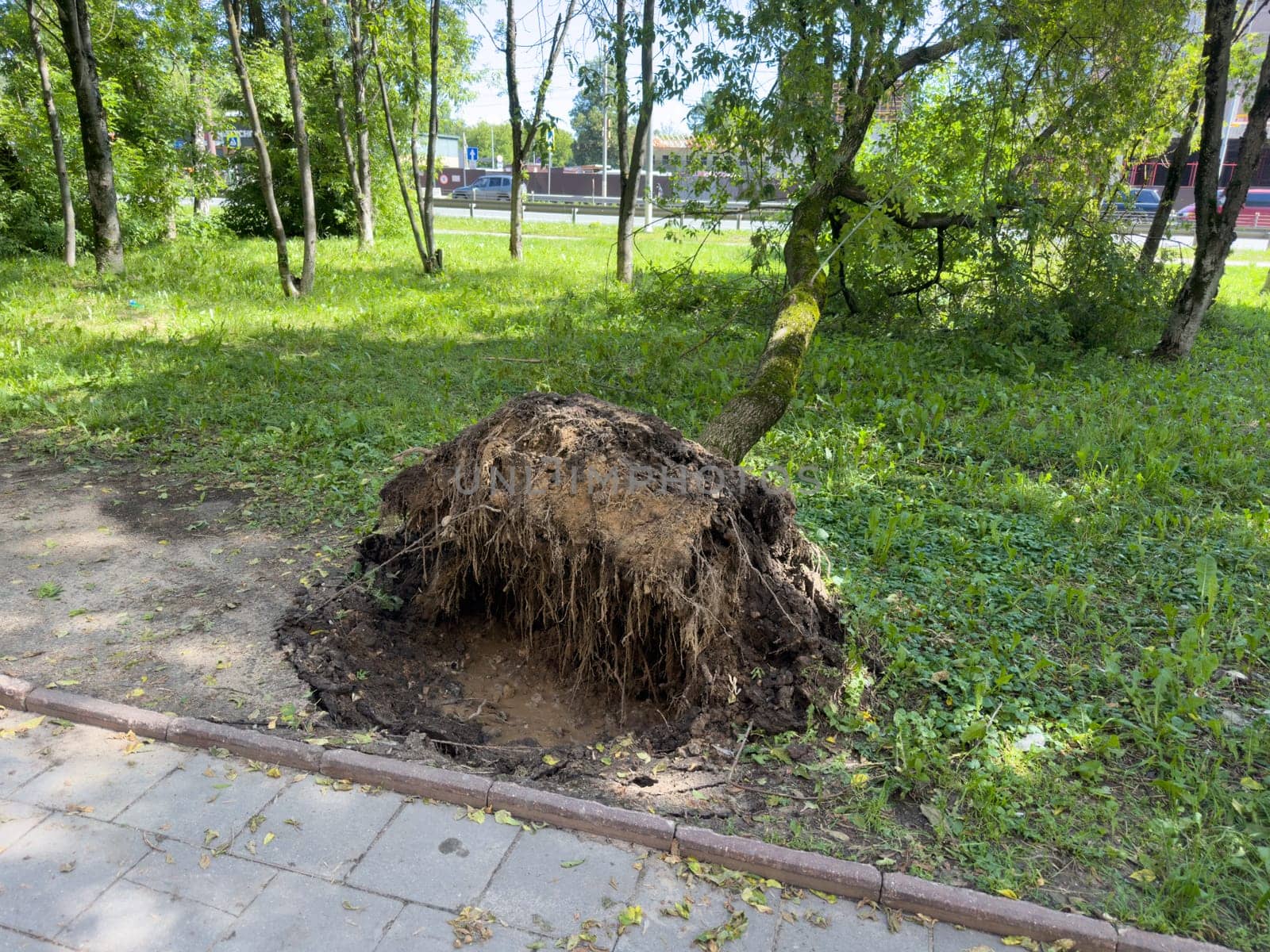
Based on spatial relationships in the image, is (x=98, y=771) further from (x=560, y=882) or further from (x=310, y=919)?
(x=560, y=882)

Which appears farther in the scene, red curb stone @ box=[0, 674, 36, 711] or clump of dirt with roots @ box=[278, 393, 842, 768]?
clump of dirt with roots @ box=[278, 393, 842, 768]

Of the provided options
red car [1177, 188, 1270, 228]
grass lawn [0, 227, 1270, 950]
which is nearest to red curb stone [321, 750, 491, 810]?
grass lawn [0, 227, 1270, 950]

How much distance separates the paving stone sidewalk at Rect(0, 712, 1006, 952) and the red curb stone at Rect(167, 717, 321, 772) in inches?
2.6

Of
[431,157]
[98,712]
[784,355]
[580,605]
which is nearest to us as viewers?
[98,712]

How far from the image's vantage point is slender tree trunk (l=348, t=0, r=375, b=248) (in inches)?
599

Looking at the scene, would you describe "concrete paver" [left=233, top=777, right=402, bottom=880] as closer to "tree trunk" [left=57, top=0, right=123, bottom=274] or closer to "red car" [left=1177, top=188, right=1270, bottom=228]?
"tree trunk" [left=57, top=0, right=123, bottom=274]

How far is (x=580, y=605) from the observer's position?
13.9 feet

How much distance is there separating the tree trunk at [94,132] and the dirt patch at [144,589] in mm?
8107

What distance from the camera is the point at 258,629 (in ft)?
14.6

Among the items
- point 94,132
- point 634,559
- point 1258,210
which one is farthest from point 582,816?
point 1258,210

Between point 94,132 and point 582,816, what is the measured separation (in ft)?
45.3

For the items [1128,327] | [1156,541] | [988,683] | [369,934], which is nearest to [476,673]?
[369,934]

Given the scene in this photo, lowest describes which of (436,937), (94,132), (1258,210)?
(436,937)

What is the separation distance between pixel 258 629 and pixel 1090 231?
1001 centimetres
